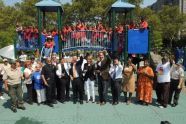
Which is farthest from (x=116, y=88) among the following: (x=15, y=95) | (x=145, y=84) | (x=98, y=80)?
(x=15, y=95)

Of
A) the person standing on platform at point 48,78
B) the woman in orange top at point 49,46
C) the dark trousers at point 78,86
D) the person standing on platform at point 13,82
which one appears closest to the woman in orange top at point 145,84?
the dark trousers at point 78,86

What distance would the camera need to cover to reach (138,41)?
16.6m

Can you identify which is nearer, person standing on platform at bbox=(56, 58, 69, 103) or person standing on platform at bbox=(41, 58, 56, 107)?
person standing on platform at bbox=(41, 58, 56, 107)

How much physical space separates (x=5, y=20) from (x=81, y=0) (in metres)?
11.1

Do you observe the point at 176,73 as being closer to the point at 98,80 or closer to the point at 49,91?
the point at 98,80

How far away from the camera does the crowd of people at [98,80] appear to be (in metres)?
12.9

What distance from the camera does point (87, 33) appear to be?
17.6 m

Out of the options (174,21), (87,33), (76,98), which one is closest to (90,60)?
(76,98)

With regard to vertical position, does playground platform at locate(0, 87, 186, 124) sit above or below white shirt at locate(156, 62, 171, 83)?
below

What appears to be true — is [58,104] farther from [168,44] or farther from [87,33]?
[168,44]

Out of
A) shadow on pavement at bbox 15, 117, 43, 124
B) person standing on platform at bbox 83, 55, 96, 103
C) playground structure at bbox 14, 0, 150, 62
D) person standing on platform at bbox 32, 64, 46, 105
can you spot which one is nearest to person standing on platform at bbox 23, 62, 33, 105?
person standing on platform at bbox 32, 64, 46, 105

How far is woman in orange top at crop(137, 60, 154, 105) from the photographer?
13133mm

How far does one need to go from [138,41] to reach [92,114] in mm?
5658

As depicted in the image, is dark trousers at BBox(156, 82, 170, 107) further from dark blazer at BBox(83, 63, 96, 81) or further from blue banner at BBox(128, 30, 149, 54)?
blue banner at BBox(128, 30, 149, 54)
